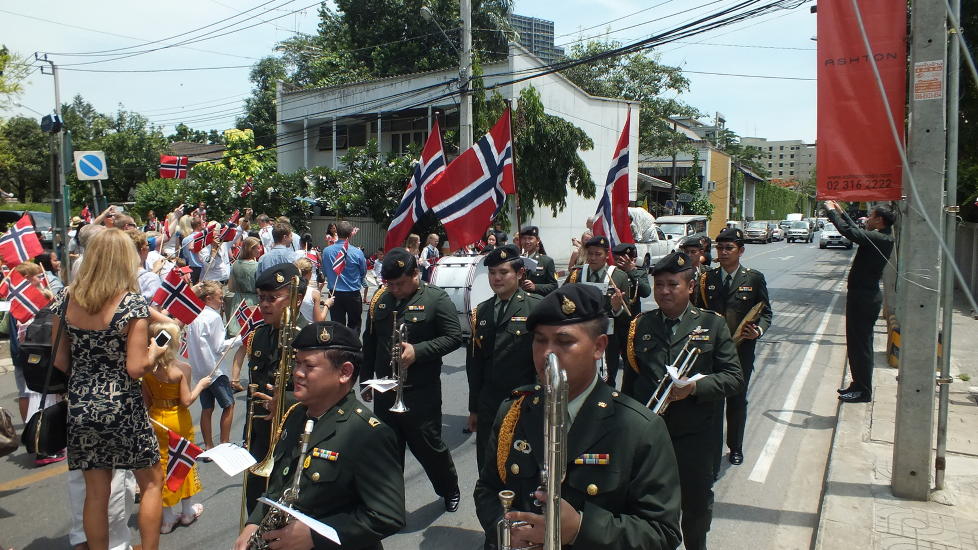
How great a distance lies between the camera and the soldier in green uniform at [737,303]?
6.01 metres

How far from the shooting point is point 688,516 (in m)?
3.93

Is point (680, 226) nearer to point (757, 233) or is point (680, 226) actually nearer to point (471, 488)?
point (757, 233)

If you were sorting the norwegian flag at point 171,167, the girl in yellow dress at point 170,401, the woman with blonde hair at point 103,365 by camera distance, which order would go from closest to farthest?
the woman with blonde hair at point 103,365 < the girl in yellow dress at point 170,401 < the norwegian flag at point 171,167

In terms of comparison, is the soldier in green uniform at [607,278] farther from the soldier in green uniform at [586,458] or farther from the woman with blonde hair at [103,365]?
the soldier in green uniform at [586,458]

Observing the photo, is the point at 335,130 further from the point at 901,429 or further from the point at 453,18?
the point at 901,429

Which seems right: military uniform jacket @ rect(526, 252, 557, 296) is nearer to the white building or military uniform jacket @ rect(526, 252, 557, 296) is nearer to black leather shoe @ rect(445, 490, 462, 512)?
black leather shoe @ rect(445, 490, 462, 512)

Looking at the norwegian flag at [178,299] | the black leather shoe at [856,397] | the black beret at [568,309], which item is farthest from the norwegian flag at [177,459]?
the black leather shoe at [856,397]

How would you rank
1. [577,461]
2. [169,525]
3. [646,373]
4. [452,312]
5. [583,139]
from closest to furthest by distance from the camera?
1. [577,461]
2. [646,373]
3. [169,525]
4. [452,312]
5. [583,139]

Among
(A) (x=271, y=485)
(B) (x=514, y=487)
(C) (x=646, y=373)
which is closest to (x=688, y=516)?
(C) (x=646, y=373)

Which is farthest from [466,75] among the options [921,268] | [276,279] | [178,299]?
[276,279]

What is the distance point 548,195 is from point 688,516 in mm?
19880

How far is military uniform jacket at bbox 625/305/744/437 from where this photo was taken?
3.97 m

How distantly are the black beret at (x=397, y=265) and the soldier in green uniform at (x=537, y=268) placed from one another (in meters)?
2.57

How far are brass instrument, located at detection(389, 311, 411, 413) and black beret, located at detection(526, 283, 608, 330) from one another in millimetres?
2352
